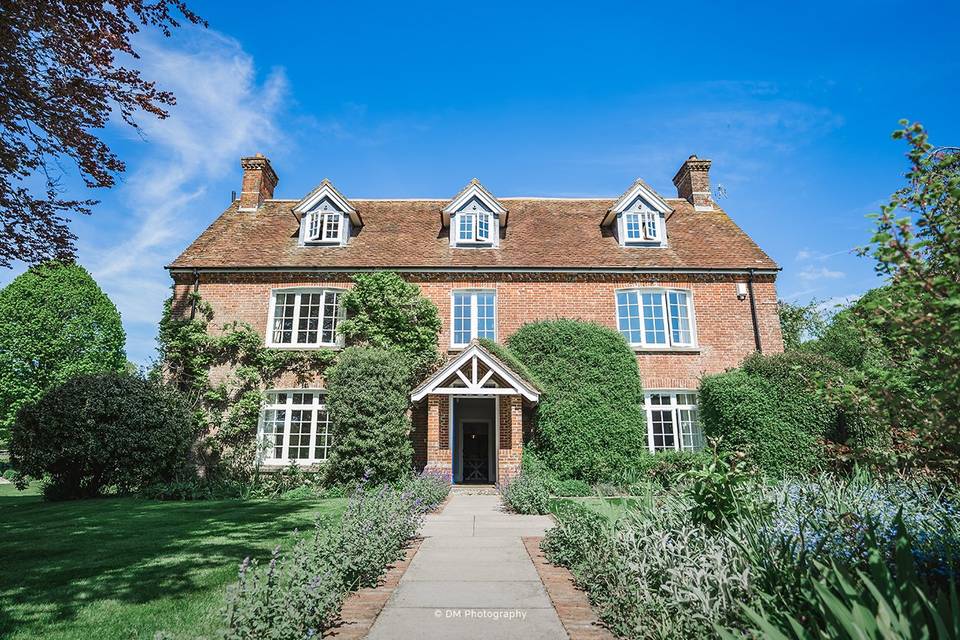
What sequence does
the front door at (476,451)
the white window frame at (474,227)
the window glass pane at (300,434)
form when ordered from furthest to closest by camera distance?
the front door at (476,451) → the white window frame at (474,227) → the window glass pane at (300,434)

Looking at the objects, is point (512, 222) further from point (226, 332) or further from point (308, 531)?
point (308, 531)

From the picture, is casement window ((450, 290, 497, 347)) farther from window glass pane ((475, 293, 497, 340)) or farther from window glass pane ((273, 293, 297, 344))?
window glass pane ((273, 293, 297, 344))

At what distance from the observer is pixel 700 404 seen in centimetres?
1559

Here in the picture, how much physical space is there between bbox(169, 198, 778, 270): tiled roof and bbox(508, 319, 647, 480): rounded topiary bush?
9.33 feet

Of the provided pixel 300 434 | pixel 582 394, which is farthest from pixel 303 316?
pixel 582 394

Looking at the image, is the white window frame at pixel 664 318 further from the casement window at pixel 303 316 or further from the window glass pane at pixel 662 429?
the casement window at pixel 303 316

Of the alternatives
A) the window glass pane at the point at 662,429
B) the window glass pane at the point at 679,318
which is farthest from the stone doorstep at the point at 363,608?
the window glass pane at the point at 679,318

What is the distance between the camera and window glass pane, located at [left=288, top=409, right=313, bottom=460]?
1578cm

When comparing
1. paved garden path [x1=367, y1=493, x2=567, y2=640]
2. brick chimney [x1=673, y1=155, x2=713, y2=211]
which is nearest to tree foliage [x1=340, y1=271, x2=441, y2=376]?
paved garden path [x1=367, y1=493, x2=567, y2=640]

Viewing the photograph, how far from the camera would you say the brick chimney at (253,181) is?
20453 millimetres

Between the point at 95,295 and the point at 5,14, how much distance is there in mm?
36628

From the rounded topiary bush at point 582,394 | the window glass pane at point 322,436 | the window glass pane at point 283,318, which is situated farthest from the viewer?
the window glass pane at point 283,318

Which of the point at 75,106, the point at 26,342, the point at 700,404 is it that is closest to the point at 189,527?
the point at 75,106

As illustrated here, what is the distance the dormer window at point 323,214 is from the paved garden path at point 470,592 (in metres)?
12.9
